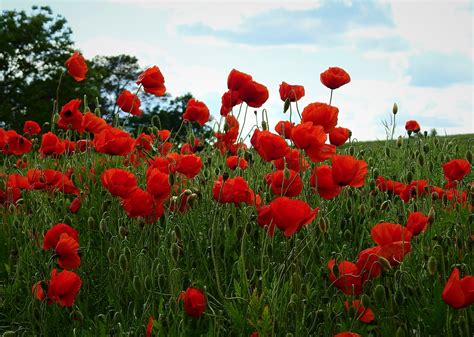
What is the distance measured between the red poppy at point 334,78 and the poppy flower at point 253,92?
0.43 meters

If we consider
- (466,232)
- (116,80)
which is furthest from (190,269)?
(116,80)

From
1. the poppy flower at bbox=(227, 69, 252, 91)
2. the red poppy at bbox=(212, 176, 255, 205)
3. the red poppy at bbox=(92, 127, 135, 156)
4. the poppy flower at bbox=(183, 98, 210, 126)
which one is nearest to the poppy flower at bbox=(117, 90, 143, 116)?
the poppy flower at bbox=(183, 98, 210, 126)

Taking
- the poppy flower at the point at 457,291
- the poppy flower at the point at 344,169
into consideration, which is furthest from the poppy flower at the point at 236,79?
the poppy flower at the point at 457,291

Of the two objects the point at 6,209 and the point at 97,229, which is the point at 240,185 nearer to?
the point at 97,229

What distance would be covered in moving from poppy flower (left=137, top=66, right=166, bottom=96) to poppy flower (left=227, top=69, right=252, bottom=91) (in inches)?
29.7

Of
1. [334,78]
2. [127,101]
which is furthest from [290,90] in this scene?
[127,101]

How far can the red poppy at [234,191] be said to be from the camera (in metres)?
2.69

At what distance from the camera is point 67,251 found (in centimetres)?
262

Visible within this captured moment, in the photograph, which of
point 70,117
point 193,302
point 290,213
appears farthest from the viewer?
point 70,117

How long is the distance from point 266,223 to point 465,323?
2.56 ft

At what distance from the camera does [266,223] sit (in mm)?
2400

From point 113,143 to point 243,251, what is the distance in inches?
35.4

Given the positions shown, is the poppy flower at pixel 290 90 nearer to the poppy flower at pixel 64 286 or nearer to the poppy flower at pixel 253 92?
the poppy flower at pixel 253 92

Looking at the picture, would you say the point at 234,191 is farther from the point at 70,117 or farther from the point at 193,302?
the point at 70,117
